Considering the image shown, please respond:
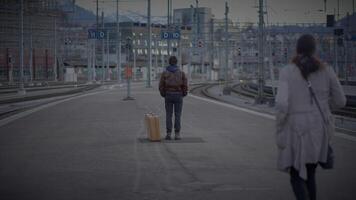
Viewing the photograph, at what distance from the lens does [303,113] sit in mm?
6922

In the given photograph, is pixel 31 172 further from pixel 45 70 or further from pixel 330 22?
pixel 45 70

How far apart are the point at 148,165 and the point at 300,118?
5455 millimetres

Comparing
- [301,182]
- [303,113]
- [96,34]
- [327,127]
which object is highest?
[96,34]

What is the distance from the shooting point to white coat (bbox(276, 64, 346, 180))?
6863 mm

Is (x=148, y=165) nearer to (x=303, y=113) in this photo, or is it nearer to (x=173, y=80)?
(x=173, y=80)

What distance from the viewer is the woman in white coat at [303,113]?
6.87 m

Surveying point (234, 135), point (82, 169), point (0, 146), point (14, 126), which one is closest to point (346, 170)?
point (82, 169)

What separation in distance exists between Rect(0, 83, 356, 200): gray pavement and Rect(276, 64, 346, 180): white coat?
2.04 m

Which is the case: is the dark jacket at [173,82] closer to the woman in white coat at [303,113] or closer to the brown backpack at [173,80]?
the brown backpack at [173,80]

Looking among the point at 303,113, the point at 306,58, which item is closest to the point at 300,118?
the point at 303,113

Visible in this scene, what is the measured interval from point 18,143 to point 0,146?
66 centimetres

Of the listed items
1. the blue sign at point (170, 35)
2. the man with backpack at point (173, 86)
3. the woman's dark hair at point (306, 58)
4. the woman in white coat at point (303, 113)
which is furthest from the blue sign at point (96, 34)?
the woman in white coat at point (303, 113)

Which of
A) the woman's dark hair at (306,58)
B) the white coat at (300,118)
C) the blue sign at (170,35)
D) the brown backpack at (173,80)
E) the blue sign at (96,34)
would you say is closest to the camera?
the white coat at (300,118)

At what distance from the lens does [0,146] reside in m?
15.4
